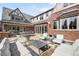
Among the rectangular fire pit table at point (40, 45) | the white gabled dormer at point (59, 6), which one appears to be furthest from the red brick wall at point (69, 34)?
the white gabled dormer at point (59, 6)

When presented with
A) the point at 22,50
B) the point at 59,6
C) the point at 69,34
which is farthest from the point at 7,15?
the point at 69,34

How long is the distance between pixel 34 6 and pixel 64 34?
1.04 metres

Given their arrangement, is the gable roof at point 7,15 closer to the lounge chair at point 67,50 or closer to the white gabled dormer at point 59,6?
the white gabled dormer at point 59,6

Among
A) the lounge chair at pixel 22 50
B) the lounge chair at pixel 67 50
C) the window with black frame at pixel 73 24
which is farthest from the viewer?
the window with black frame at pixel 73 24

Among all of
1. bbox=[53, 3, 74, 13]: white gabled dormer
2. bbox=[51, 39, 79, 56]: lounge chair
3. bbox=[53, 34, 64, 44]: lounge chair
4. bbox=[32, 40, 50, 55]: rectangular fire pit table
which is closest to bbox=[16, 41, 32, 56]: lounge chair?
bbox=[32, 40, 50, 55]: rectangular fire pit table

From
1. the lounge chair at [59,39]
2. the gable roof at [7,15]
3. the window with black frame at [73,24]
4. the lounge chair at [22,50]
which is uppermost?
the gable roof at [7,15]

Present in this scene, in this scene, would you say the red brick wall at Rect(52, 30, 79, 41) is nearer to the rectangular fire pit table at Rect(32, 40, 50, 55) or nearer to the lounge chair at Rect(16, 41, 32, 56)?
the rectangular fire pit table at Rect(32, 40, 50, 55)

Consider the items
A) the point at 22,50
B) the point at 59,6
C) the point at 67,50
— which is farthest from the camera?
the point at 59,6

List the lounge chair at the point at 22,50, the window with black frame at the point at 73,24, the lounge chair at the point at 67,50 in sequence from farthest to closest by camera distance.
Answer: the window with black frame at the point at 73,24 → the lounge chair at the point at 22,50 → the lounge chair at the point at 67,50

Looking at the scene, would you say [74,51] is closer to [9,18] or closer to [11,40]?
[11,40]

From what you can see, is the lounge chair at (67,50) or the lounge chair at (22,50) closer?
the lounge chair at (67,50)

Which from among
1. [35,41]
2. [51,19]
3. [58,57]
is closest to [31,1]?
[51,19]

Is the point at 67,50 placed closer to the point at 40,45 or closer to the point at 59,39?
the point at 59,39

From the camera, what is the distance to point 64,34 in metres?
3.05
